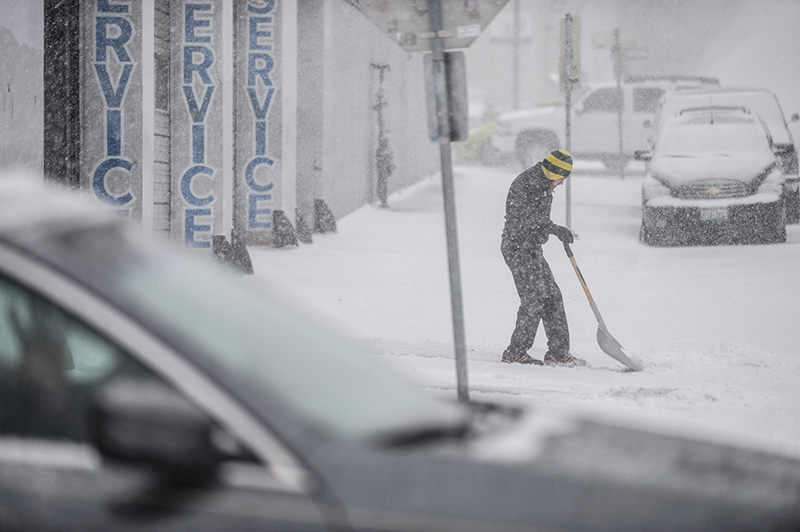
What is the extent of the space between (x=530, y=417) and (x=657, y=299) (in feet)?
28.7

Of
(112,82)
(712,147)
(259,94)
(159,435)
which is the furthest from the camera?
(712,147)

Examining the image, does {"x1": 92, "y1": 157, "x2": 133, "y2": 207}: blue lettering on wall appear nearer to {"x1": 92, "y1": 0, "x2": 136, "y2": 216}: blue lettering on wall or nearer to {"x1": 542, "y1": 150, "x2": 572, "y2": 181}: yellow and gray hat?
{"x1": 92, "y1": 0, "x2": 136, "y2": 216}: blue lettering on wall

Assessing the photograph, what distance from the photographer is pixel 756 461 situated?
6.40 ft

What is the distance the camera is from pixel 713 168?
1329 centimetres

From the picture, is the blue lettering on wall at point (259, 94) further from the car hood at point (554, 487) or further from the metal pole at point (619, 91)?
the car hood at point (554, 487)

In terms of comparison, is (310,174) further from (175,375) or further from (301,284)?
(175,375)

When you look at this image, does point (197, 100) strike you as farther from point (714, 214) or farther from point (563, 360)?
point (714, 214)

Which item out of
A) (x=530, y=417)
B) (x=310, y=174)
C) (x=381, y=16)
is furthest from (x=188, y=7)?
(x=530, y=417)

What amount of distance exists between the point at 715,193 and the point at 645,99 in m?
9.07

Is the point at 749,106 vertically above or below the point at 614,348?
above

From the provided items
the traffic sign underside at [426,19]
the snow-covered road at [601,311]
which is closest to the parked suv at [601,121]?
the snow-covered road at [601,311]

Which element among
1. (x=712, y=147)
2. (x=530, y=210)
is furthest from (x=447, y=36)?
(x=712, y=147)

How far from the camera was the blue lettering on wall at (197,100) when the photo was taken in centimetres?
1251

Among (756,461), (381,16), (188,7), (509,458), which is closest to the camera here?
(509,458)
